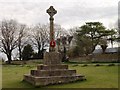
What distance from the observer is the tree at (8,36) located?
59594mm

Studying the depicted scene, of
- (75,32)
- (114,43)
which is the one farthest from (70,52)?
(114,43)

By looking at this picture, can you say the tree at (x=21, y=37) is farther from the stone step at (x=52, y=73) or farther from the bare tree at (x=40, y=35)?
the stone step at (x=52, y=73)

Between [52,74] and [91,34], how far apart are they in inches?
2032

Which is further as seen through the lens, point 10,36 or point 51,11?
point 10,36

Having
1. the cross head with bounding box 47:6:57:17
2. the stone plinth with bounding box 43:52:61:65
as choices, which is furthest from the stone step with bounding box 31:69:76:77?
the cross head with bounding box 47:6:57:17

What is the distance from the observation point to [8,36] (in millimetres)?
59969

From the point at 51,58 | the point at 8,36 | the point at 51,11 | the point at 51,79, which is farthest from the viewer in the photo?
the point at 8,36

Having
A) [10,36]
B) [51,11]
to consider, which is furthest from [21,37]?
[51,11]

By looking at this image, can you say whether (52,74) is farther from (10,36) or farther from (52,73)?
(10,36)

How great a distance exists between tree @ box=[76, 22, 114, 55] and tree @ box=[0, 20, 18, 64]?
601 inches

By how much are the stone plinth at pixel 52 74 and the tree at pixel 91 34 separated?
46.2 m

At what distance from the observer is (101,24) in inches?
2670

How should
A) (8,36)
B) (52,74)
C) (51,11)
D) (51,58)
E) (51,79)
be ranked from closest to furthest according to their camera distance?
1. (51,79)
2. (52,74)
3. (51,58)
4. (51,11)
5. (8,36)

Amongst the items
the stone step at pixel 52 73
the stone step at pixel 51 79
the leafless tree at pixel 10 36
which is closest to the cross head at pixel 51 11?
the stone step at pixel 52 73
